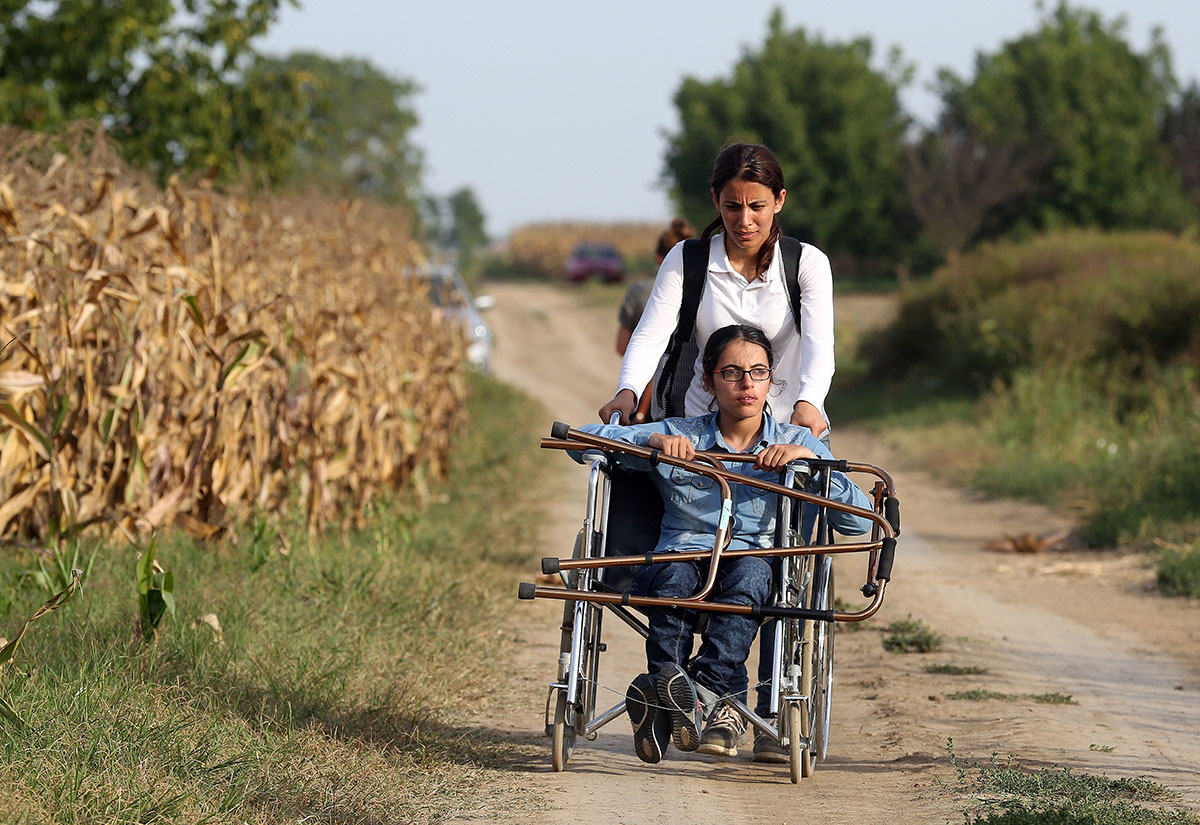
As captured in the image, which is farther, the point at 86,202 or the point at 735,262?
the point at 86,202

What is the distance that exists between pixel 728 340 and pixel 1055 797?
1805 mm

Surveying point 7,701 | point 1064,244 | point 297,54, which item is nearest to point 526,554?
point 7,701

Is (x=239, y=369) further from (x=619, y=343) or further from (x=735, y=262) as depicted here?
(x=735, y=262)

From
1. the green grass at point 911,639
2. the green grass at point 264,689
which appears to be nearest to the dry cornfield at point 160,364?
the green grass at point 264,689

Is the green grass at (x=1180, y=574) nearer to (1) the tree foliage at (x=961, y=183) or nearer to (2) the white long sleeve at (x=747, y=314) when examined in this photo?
(2) the white long sleeve at (x=747, y=314)

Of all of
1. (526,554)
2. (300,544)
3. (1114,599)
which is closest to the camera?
(300,544)

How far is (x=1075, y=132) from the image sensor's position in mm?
44969

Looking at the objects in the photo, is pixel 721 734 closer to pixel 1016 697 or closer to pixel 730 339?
pixel 730 339

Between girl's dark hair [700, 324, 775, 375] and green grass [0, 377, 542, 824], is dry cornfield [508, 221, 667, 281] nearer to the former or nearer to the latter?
green grass [0, 377, 542, 824]

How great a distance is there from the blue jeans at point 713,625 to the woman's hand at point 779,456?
35 cm

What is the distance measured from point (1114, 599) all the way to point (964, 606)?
105 cm

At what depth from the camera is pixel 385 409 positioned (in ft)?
31.9

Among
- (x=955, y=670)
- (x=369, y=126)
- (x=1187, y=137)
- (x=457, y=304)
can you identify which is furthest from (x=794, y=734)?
(x=369, y=126)

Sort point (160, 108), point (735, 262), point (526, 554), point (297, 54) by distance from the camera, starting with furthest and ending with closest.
A: point (297, 54) < point (160, 108) < point (526, 554) < point (735, 262)
